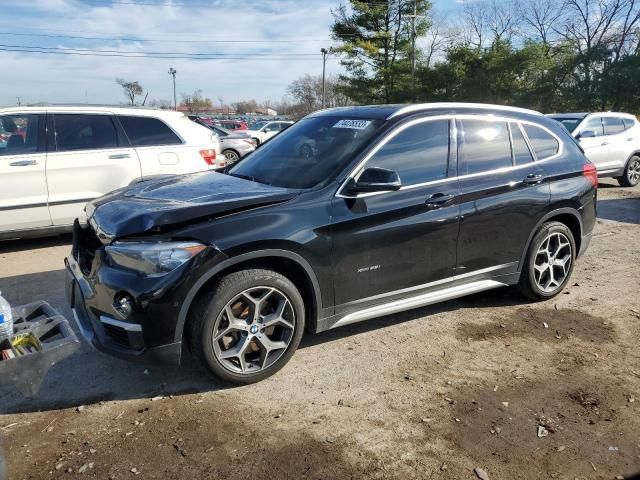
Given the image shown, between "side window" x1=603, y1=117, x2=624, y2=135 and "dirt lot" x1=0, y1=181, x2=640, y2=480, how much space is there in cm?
883

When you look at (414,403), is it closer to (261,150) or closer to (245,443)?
(245,443)

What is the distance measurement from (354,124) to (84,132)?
422 cm

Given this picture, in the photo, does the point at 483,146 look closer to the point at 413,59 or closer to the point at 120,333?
the point at 120,333

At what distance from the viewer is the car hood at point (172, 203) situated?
3.20m

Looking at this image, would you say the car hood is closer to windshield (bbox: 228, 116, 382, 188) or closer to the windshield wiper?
the windshield wiper

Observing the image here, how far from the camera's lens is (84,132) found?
6.75 metres

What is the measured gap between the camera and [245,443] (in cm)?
290

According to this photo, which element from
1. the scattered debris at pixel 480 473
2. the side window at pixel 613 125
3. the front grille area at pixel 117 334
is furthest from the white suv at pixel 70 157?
the side window at pixel 613 125

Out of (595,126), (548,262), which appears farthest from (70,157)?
(595,126)

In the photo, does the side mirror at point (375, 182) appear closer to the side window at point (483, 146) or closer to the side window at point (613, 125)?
the side window at point (483, 146)

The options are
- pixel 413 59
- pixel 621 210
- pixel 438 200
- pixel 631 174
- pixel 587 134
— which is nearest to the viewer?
pixel 438 200

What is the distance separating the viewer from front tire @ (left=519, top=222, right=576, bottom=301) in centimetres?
474

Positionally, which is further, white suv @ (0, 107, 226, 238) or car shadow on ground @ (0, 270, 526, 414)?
white suv @ (0, 107, 226, 238)

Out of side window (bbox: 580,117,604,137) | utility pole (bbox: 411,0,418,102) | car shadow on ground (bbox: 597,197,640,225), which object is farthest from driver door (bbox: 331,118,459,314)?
utility pole (bbox: 411,0,418,102)
